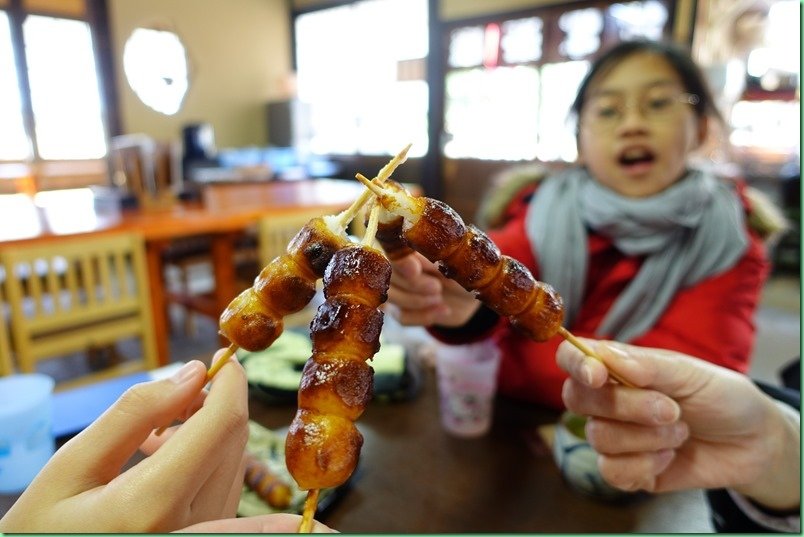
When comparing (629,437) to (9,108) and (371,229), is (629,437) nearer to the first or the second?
(371,229)

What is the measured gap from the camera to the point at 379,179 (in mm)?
684

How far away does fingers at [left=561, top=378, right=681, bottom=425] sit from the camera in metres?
0.85

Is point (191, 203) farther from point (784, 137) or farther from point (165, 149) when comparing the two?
point (784, 137)

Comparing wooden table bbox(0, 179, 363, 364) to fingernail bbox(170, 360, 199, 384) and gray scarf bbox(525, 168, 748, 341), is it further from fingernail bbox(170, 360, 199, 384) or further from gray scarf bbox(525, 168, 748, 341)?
fingernail bbox(170, 360, 199, 384)

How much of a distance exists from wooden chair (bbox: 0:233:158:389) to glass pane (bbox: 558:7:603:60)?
232 inches

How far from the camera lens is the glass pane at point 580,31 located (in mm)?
6270

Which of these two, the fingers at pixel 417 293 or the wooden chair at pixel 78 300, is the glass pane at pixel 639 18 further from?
the fingers at pixel 417 293

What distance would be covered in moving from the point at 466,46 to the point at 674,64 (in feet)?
21.2

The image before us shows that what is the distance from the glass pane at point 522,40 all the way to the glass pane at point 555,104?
31 cm

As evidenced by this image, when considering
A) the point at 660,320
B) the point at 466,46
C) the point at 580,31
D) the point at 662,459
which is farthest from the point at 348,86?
the point at 662,459

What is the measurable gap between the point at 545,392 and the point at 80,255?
86.8 inches

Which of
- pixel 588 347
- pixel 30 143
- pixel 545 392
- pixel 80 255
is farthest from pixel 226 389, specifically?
pixel 30 143

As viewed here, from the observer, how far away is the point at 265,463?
927 millimetres

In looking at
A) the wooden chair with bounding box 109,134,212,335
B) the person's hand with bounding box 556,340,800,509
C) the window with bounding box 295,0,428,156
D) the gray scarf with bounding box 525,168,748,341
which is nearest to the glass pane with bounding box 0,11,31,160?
the window with bounding box 295,0,428,156
